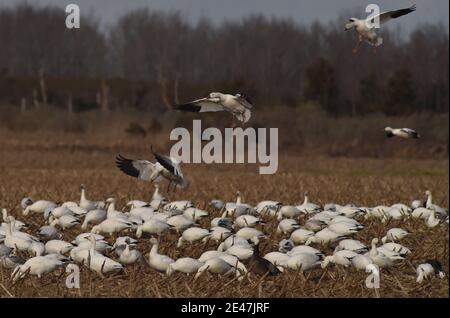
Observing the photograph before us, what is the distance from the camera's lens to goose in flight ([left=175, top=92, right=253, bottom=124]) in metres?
7.38

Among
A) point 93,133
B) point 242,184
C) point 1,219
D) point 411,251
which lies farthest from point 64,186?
point 93,133

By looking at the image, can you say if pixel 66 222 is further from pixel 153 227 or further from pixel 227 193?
pixel 227 193

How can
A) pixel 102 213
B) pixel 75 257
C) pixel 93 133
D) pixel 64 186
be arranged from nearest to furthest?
pixel 75 257 → pixel 102 213 → pixel 64 186 → pixel 93 133

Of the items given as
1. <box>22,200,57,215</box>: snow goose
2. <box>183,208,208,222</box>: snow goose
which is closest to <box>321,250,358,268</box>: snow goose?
<box>183,208,208,222</box>: snow goose

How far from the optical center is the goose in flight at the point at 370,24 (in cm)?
680

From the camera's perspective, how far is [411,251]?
8.96m

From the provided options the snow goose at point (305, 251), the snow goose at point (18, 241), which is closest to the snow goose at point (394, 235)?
the snow goose at point (305, 251)

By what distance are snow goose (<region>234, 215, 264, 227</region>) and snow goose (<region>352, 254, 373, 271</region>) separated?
249 cm

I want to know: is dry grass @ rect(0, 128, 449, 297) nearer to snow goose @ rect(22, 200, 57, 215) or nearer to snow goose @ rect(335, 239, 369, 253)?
snow goose @ rect(22, 200, 57, 215)

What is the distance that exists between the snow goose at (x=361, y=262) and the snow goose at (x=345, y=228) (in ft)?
4.81

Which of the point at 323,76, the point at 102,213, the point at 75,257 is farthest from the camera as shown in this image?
the point at 323,76

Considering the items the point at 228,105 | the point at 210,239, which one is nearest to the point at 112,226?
the point at 210,239

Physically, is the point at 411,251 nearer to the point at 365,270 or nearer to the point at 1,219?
the point at 365,270

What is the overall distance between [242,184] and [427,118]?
14757 mm
